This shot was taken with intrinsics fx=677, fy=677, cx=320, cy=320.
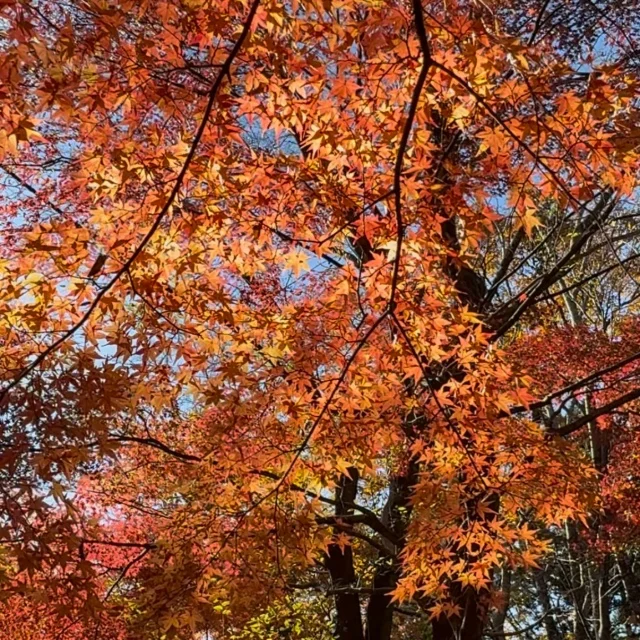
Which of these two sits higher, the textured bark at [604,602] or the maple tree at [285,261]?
the maple tree at [285,261]

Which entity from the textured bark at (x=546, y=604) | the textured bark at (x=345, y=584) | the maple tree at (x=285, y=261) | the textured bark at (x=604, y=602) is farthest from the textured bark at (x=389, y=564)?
the textured bark at (x=546, y=604)

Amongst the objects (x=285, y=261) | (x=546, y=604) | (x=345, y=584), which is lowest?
(x=546, y=604)

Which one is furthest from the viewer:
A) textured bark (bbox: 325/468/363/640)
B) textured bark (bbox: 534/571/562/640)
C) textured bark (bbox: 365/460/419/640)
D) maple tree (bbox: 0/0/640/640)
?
textured bark (bbox: 534/571/562/640)

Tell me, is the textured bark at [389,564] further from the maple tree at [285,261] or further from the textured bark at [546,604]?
the textured bark at [546,604]

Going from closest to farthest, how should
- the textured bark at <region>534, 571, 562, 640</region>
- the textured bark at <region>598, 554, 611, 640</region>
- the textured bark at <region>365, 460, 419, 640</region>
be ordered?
the textured bark at <region>365, 460, 419, 640</region> → the textured bark at <region>598, 554, 611, 640</region> → the textured bark at <region>534, 571, 562, 640</region>

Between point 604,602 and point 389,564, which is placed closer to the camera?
point 389,564

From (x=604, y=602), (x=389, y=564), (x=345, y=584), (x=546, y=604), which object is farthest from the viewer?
(x=546, y=604)

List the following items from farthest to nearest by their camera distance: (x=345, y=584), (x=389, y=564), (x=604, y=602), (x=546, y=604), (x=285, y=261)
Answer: (x=546, y=604), (x=604, y=602), (x=345, y=584), (x=389, y=564), (x=285, y=261)

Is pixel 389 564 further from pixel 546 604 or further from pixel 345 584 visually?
pixel 546 604

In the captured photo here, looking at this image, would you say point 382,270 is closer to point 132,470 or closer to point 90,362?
point 90,362

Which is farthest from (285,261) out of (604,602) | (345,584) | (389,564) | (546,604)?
(546,604)

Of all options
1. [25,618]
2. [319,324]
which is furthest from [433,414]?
[25,618]

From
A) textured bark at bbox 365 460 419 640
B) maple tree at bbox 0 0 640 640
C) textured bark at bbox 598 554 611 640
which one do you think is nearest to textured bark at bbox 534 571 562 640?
textured bark at bbox 598 554 611 640

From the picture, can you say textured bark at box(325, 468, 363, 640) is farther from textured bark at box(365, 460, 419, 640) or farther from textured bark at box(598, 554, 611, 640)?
textured bark at box(598, 554, 611, 640)
